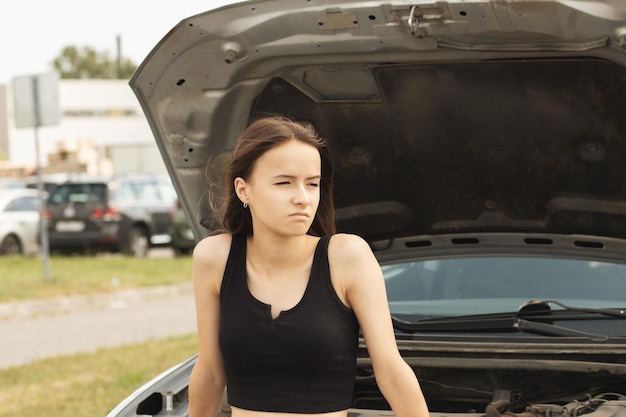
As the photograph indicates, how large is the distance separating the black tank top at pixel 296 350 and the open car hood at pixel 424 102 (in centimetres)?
87

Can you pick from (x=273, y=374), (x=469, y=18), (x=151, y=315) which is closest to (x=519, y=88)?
(x=469, y=18)

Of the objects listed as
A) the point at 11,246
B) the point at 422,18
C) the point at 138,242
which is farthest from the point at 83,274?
the point at 422,18

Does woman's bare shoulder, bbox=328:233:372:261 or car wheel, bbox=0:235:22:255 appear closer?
woman's bare shoulder, bbox=328:233:372:261

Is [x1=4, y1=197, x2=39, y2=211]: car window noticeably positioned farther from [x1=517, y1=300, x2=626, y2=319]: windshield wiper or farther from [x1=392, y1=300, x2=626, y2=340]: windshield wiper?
[x1=517, y1=300, x2=626, y2=319]: windshield wiper

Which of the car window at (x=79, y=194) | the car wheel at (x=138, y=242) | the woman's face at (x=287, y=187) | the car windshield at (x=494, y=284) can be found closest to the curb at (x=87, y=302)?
Result: the car wheel at (x=138, y=242)

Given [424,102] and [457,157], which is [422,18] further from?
[457,157]

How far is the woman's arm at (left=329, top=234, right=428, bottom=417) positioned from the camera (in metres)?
2.59

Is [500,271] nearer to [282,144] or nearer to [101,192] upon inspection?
[282,144]

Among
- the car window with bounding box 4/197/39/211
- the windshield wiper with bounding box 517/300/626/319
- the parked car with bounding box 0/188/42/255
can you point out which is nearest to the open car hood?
the windshield wiper with bounding box 517/300/626/319

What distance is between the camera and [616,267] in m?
3.91

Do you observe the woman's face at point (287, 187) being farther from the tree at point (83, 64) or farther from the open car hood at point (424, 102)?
the tree at point (83, 64)

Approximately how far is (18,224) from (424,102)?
16.7m

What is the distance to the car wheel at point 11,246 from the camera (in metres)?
19.0

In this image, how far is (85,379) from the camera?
25.9ft
